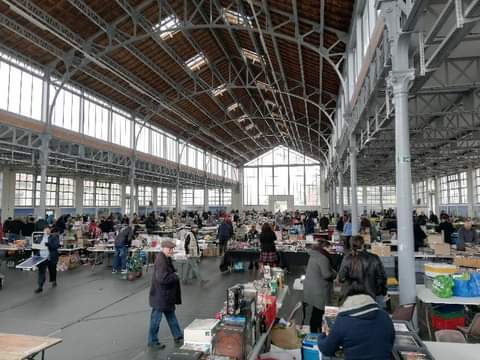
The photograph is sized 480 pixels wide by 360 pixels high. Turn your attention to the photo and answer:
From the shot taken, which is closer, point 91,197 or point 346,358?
point 346,358

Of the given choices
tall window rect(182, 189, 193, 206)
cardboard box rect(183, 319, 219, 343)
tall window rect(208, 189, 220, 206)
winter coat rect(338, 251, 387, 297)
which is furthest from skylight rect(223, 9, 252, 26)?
tall window rect(208, 189, 220, 206)

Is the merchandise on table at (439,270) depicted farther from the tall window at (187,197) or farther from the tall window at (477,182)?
the tall window at (187,197)

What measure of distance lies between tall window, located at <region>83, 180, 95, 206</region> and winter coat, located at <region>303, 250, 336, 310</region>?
25200 mm

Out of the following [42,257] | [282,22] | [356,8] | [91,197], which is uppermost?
[282,22]

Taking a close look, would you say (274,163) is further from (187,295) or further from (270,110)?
(187,295)

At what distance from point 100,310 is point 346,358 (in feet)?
19.2

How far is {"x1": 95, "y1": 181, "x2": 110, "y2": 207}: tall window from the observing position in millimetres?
27722

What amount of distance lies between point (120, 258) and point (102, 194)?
19.0m

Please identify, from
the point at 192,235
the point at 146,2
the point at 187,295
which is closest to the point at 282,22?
the point at 146,2

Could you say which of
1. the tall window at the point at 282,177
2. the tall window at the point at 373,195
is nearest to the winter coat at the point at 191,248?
the tall window at the point at 282,177

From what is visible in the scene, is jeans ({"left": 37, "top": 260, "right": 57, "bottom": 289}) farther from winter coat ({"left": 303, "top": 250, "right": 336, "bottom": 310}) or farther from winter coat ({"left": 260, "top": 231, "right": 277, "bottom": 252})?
winter coat ({"left": 303, "top": 250, "right": 336, "bottom": 310})

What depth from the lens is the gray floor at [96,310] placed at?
15.9ft

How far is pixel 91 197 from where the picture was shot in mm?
26953

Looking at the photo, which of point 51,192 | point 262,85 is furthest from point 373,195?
point 51,192
